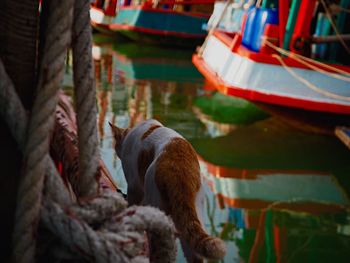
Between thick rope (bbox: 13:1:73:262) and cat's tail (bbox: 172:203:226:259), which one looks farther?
cat's tail (bbox: 172:203:226:259)

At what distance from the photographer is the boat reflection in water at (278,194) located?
11.5ft

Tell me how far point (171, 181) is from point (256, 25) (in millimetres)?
4838

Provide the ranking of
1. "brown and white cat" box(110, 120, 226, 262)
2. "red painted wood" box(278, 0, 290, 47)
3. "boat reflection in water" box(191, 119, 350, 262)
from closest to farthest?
"brown and white cat" box(110, 120, 226, 262) < "boat reflection in water" box(191, 119, 350, 262) < "red painted wood" box(278, 0, 290, 47)

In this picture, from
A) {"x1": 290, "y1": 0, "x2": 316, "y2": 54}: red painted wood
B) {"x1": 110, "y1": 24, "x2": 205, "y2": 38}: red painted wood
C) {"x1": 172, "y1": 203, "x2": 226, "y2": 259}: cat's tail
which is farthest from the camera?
{"x1": 110, "y1": 24, "x2": 205, "y2": 38}: red painted wood

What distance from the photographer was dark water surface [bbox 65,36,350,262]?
11.8 ft

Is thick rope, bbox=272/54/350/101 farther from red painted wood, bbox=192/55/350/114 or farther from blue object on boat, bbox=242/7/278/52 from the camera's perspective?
blue object on boat, bbox=242/7/278/52

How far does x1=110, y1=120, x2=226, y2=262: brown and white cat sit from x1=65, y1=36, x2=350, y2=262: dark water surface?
28.0 inches

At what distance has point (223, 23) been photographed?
30.4 ft

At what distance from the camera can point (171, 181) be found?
7.51 ft

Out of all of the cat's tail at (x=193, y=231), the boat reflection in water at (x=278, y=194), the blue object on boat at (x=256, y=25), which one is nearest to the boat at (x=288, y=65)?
the blue object on boat at (x=256, y=25)

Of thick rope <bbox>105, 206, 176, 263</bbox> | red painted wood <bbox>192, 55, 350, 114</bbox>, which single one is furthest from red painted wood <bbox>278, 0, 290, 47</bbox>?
thick rope <bbox>105, 206, 176, 263</bbox>

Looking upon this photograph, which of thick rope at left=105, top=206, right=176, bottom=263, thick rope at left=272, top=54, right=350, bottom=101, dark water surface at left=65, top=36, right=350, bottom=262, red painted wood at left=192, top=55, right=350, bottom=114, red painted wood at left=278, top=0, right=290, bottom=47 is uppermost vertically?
thick rope at left=105, top=206, right=176, bottom=263

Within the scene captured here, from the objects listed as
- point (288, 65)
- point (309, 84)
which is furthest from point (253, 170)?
point (288, 65)

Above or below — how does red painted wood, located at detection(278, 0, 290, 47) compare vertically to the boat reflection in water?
above
